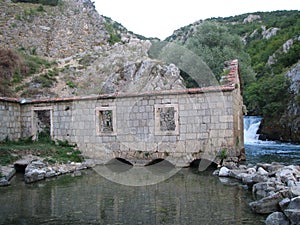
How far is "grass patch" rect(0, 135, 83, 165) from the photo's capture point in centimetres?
1298

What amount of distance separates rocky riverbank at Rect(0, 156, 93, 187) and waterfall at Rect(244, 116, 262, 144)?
580 inches

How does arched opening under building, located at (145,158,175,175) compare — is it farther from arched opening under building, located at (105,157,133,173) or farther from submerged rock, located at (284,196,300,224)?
submerged rock, located at (284,196,300,224)

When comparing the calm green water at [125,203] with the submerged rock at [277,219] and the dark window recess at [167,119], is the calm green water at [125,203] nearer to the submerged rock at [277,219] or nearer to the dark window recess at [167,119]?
the submerged rock at [277,219]

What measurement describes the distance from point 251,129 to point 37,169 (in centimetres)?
1833

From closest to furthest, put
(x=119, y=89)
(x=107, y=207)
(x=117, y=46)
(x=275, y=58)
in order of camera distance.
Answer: (x=107, y=207)
(x=119, y=89)
(x=117, y=46)
(x=275, y=58)

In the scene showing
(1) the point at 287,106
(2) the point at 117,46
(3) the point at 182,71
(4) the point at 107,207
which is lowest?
(4) the point at 107,207

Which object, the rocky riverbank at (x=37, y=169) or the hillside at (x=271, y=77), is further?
the hillside at (x=271, y=77)

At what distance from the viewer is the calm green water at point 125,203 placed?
6.88 m

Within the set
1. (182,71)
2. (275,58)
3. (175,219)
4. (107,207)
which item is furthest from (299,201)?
(275,58)

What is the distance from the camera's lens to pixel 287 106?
25.8m

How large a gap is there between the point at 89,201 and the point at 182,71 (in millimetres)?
22390

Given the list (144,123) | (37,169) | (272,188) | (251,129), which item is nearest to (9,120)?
(37,169)

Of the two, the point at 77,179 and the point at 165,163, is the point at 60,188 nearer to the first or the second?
the point at 77,179

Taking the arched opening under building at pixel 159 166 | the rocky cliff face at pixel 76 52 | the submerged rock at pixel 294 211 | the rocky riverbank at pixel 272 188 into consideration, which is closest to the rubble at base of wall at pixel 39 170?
the arched opening under building at pixel 159 166
